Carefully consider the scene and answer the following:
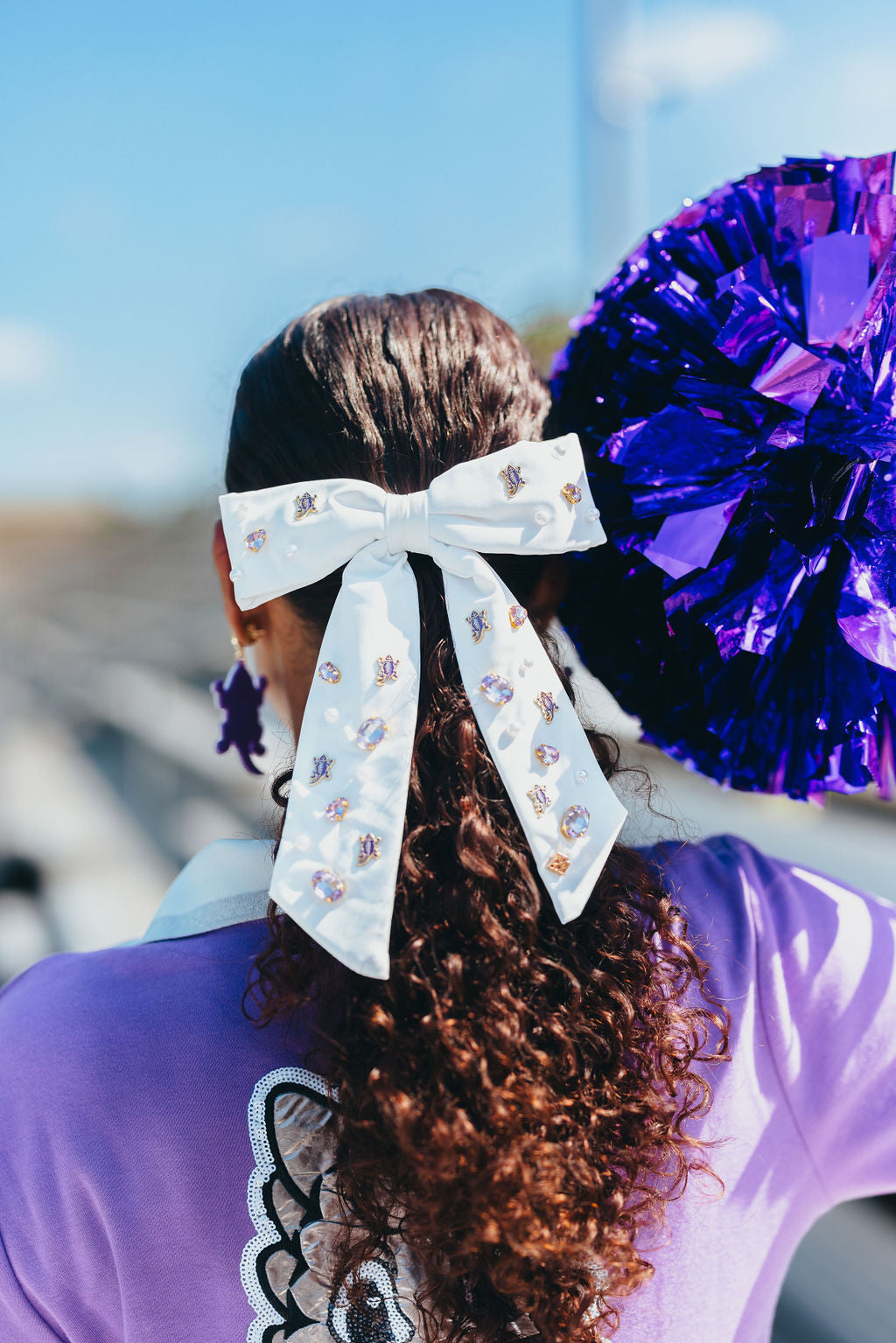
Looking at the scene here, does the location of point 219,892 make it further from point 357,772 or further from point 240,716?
point 240,716

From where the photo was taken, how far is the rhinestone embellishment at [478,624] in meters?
0.75

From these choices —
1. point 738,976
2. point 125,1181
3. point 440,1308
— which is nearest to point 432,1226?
point 440,1308

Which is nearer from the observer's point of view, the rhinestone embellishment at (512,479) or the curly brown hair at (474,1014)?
the curly brown hair at (474,1014)

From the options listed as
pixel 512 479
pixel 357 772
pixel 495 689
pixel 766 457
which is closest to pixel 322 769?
pixel 357 772

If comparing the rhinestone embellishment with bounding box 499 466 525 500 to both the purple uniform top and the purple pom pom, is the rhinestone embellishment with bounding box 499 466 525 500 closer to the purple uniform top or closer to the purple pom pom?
the purple pom pom

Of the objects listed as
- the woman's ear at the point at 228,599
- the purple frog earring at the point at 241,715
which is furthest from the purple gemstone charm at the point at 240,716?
the woman's ear at the point at 228,599

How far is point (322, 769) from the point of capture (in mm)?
738

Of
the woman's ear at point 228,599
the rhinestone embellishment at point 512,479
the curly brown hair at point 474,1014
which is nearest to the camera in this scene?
the curly brown hair at point 474,1014

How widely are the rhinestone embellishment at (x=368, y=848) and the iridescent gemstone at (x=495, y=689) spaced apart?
0.14m

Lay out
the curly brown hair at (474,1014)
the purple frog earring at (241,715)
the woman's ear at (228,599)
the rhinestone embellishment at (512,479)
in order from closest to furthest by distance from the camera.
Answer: the curly brown hair at (474,1014) → the rhinestone embellishment at (512,479) → the woman's ear at (228,599) → the purple frog earring at (241,715)

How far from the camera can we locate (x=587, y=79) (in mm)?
5277

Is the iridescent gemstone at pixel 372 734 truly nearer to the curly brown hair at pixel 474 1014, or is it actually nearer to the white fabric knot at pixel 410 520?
the curly brown hair at pixel 474 1014

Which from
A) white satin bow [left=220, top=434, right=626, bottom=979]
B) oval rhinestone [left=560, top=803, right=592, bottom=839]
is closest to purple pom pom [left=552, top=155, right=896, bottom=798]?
white satin bow [left=220, top=434, right=626, bottom=979]

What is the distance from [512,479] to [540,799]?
26 cm
